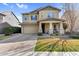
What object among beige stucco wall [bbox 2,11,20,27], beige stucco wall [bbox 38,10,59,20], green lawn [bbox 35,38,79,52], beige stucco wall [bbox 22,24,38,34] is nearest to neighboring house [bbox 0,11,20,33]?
beige stucco wall [bbox 2,11,20,27]

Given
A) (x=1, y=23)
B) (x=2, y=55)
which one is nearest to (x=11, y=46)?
(x=2, y=55)

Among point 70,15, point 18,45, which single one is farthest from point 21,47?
point 70,15

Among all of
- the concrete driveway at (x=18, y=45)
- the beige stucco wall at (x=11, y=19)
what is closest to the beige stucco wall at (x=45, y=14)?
the concrete driveway at (x=18, y=45)

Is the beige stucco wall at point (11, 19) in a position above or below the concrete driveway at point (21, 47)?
above

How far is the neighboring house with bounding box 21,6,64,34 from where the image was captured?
5324mm

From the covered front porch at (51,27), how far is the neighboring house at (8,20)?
746 millimetres

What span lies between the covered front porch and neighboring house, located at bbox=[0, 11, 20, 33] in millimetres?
746

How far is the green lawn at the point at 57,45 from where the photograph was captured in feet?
17.1

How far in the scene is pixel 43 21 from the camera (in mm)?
5359

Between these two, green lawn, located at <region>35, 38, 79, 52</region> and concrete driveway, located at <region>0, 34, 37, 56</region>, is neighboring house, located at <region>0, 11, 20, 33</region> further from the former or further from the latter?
green lawn, located at <region>35, 38, 79, 52</region>

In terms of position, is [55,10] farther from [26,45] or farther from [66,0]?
[26,45]

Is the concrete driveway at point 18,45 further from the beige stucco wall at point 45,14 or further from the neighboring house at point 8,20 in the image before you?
the beige stucco wall at point 45,14

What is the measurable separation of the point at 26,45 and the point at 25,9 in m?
1.08

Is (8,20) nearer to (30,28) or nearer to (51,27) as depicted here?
(30,28)
